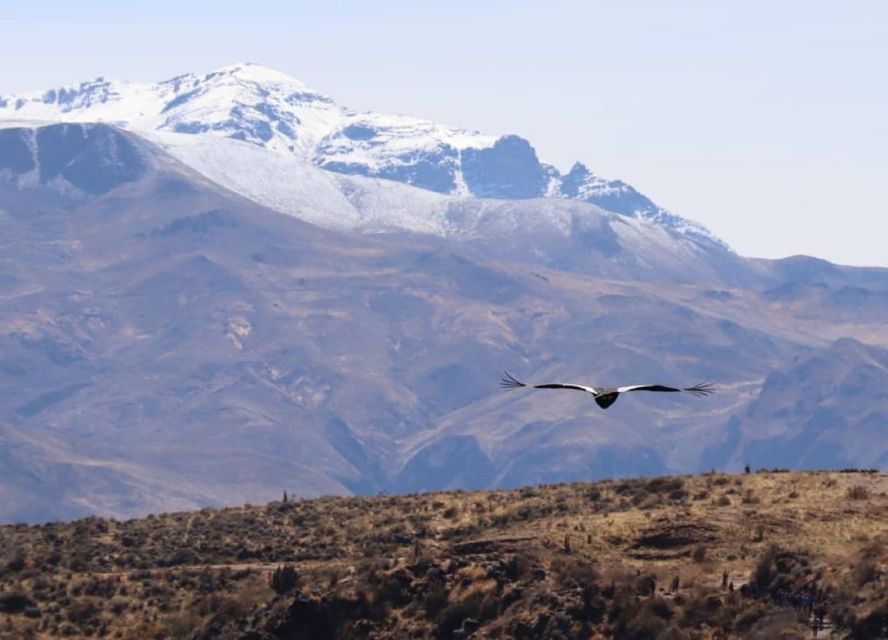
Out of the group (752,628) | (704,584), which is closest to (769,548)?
(704,584)

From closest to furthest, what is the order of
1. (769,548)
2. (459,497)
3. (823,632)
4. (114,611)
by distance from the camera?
1. (823,632)
2. (769,548)
3. (114,611)
4. (459,497)

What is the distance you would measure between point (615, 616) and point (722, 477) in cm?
3281

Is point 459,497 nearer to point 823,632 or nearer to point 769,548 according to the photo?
point 769,548

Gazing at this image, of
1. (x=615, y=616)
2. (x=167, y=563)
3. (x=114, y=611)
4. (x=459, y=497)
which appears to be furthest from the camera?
(x=459, y=497)

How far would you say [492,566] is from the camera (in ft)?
286

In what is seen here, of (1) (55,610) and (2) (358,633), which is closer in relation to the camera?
(2) (358,633)

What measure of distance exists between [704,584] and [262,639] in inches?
666

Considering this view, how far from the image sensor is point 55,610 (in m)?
96.7

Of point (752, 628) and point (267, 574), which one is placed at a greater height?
point (752, 628)

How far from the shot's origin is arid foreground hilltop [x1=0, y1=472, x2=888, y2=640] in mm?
79812

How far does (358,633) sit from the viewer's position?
84562 millimetres

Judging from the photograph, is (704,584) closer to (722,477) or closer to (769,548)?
(769,548)

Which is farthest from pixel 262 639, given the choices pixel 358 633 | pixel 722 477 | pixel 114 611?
pixel 722 477

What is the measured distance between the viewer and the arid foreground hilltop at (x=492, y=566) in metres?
79.8
